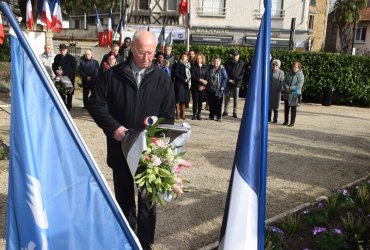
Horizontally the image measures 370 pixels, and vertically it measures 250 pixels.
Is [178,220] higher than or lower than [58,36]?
lower

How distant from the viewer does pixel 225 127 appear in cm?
978

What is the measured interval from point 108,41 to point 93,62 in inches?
228

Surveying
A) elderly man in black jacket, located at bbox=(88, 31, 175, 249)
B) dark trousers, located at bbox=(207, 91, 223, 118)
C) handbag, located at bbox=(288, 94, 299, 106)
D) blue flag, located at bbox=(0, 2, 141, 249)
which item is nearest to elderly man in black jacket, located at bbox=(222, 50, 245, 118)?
dark trousers, located at bbox=(207, 91, 223, 118)

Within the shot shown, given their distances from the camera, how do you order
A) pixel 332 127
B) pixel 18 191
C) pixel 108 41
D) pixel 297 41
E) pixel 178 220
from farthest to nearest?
pixel 297 41 < pixel 108 41 < pixel 332 127 < pixel 178 220 < pixel 18 191

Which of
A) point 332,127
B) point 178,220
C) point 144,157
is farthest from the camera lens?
point 332,127

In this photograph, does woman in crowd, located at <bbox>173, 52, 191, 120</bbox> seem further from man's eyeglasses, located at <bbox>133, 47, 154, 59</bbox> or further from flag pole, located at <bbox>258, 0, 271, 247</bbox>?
flag pole, located at <bbox>258, 0, 271, 247</bbox>

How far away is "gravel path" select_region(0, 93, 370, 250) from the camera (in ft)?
14.2

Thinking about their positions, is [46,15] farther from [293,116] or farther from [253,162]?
[253,162]

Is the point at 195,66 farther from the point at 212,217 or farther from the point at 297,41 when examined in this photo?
the point at 297,41

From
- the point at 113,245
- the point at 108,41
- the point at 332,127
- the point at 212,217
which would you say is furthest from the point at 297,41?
the point at 113,245

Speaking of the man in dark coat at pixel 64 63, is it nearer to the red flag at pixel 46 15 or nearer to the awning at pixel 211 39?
the red flag at pixel 46 15

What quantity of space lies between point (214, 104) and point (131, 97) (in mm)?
7215

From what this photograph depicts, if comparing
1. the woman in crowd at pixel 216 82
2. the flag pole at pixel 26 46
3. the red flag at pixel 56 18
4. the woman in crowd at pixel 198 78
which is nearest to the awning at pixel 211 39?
the red flag at pixel 56 18

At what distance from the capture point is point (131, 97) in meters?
3.33
